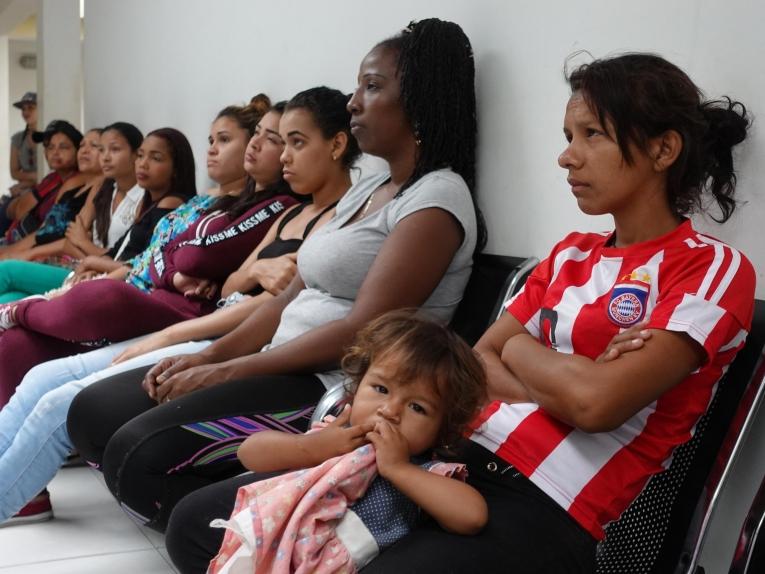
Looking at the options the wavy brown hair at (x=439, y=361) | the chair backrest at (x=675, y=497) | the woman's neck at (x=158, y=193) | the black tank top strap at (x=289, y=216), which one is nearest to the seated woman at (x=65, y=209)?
the woman's neck at (x=158, y=193)

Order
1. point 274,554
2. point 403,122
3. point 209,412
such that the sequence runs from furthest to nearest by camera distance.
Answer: point 403,122 < point 209,412 < point 274,554

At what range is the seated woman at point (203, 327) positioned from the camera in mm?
2504

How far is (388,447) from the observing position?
146cm

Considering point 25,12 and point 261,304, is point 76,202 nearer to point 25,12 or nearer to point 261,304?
point 261,304

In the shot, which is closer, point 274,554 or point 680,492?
point 274,554

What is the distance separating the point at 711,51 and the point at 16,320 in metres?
2.33

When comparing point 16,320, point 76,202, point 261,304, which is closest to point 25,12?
point 76,202

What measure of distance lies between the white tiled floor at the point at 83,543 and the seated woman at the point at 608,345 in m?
0.94

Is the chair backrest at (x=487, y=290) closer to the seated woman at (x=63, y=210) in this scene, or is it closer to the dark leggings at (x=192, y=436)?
the dark leggings at (x=192, y=436)

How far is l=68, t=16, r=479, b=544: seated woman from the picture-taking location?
2084 mm

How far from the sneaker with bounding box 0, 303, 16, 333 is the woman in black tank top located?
0.56 meters

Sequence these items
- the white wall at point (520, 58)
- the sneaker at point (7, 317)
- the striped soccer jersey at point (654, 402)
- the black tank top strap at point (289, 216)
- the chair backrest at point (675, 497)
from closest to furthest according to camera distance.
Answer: the striped soccer jersey at point (654, 402) < the chair backrest at point (675, 497) < the white wall at point (520, 58) < the black tank top strap at point (289, 216) < the sneaker at point (7, 317)

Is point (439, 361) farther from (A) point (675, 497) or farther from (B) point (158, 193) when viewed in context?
(B) point (158, 193)

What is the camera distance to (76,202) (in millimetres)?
5637
